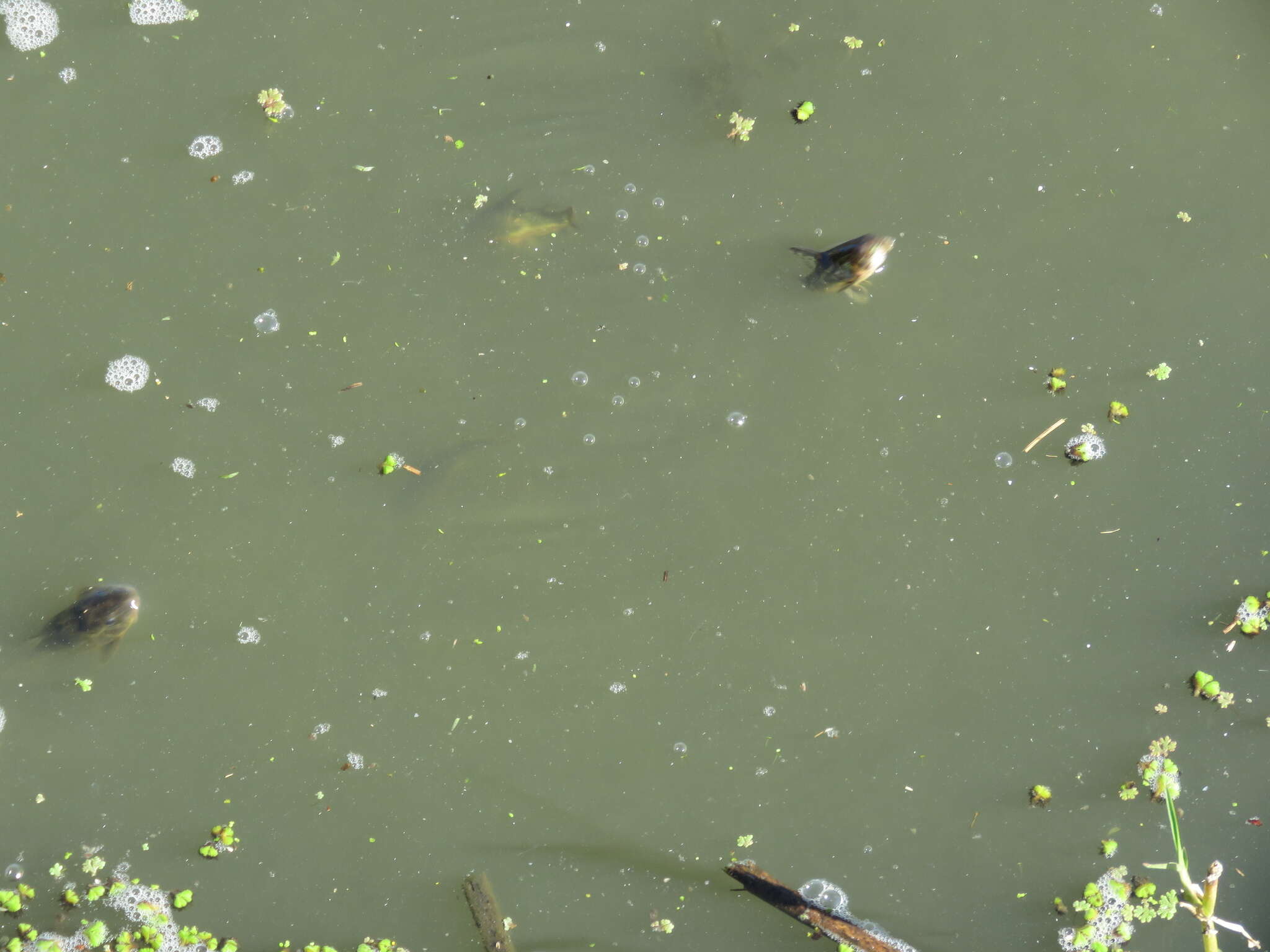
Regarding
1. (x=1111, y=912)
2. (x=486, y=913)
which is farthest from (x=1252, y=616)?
(x=486, y=913)

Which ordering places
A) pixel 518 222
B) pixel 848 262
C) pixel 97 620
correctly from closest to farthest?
pixel 97 620
pixel 848 262
pixel 518 222

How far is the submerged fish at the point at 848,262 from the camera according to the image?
4070 millimetres

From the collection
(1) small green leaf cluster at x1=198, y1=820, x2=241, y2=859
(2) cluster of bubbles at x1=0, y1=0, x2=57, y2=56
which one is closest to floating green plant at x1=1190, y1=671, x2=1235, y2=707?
(1) small green leaf cluster at x1=198, y1=820, x2=241, y2=859

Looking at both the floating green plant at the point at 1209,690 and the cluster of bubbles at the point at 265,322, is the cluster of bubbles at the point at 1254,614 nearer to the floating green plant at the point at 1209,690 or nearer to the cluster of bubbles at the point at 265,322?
the floating green plant at the point at 1209,690

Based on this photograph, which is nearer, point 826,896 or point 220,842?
point 220,842

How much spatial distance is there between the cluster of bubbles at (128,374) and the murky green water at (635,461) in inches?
2.0

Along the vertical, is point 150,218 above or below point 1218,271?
above

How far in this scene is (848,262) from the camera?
4.11 m

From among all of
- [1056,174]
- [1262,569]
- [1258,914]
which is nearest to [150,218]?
[1056,174]

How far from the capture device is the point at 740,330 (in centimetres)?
427

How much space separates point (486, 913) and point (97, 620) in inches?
84.3

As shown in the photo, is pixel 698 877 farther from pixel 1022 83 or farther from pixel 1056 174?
pixel 1022 83

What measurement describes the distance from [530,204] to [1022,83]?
236 cm

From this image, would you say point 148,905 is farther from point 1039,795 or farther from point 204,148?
point 1039,795
